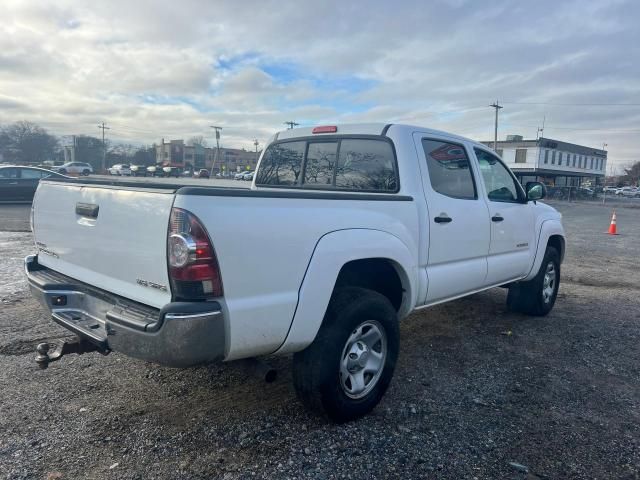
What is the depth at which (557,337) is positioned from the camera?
5.18 meters

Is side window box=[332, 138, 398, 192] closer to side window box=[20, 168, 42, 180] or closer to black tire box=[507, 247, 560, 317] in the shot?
black tire box=[507, 247, 560, 317]

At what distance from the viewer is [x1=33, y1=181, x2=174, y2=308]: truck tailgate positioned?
2.53 meters

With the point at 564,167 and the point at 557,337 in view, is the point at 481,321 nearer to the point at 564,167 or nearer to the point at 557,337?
the point at 557,337

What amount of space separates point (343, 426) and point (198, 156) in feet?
304

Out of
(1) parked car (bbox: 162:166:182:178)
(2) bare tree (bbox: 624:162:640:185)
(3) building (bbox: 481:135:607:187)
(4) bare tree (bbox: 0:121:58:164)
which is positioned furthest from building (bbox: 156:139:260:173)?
(2) bare tree (bbox: 624:162:640:185)

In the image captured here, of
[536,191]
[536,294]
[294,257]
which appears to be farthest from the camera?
[536,294]

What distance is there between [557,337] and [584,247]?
334 inches

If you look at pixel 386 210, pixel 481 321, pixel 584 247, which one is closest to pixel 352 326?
pixel 386 210

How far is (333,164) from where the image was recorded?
4.32m

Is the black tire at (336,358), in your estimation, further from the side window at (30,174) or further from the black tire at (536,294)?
the side window at (30,174)

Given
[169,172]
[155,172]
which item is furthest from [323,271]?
[155,172]

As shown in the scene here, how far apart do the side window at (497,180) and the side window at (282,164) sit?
1.76m

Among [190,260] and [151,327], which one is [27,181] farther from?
[190,260]

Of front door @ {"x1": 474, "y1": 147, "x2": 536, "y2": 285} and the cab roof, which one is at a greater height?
the cab roof
